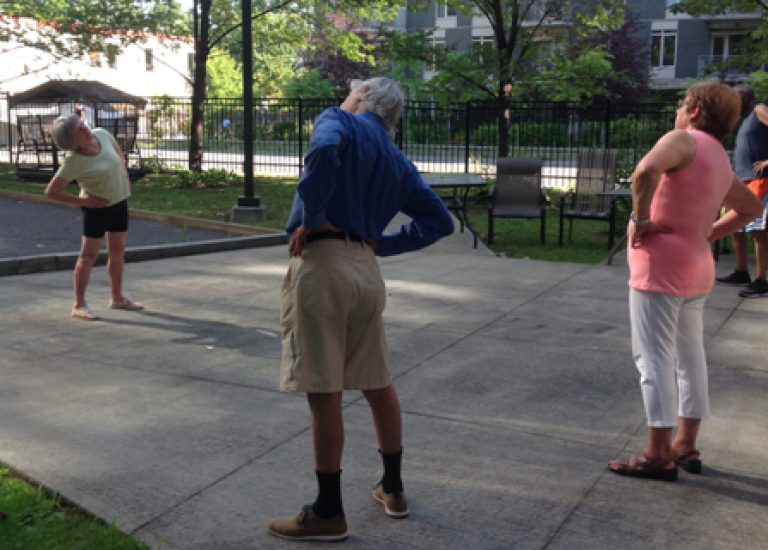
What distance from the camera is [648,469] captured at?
3.84m

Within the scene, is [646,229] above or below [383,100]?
below

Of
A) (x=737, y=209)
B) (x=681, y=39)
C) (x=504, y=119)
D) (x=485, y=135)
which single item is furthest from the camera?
(x=681, y=39)

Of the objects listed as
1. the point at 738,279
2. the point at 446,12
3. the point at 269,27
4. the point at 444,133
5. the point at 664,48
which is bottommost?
the point at 738,279

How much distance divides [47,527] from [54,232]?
379 inches

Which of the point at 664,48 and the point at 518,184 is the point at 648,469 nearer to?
the point at 518,184

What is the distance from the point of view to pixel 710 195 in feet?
12.2

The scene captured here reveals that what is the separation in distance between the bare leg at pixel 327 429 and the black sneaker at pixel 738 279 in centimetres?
666

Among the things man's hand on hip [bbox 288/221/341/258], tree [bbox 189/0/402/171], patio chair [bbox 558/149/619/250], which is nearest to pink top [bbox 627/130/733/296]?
man's hand on hip [bbox 288/221/341/258]

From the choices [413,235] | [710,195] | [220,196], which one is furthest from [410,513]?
[220,196]

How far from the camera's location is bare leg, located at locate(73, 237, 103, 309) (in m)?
7.02

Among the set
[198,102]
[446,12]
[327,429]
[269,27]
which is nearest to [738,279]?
[327,429]

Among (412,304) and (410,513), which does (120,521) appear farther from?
(412,304)

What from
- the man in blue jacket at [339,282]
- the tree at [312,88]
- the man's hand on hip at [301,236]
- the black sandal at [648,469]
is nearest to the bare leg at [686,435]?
the black sandal at [648,469]

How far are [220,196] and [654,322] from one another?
544 inches
